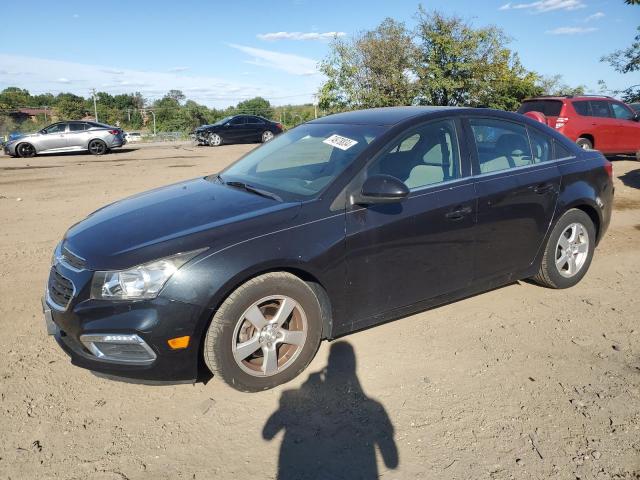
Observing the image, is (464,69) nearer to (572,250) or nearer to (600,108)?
(600,108)

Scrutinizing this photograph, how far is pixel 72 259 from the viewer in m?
3.11

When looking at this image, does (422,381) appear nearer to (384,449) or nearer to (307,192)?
(384,449)

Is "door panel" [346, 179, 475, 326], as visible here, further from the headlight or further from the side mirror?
the headlight

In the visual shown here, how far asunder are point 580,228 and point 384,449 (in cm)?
318

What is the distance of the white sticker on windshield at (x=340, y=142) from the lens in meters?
3.71

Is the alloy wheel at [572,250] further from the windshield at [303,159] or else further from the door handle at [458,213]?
the windshield at [303,159]

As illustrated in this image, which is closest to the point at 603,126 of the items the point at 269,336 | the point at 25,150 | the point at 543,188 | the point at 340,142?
the point at 543,188

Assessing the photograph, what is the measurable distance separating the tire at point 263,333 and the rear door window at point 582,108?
12275 millimetres

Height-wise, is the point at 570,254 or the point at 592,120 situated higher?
the point at 592,120

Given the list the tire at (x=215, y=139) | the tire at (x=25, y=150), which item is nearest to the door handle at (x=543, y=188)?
the tire at (x=25, y=150)

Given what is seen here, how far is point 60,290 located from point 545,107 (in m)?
13.0

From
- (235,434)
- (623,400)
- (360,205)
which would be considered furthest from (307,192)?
(623,400)

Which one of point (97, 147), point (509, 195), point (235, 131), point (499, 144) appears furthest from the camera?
point (235, 131)

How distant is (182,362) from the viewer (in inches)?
113
